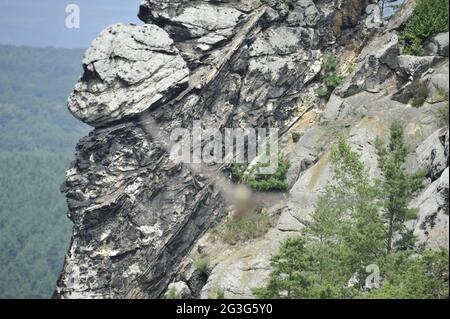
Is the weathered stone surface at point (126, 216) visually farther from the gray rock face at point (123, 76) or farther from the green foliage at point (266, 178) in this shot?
the green foliage at point (266, 178)

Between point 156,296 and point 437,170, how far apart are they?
21.3m

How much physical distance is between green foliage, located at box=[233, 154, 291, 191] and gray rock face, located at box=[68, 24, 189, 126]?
8071 millimetres

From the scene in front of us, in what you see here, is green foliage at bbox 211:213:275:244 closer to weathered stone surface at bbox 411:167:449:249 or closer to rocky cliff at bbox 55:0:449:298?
rocky cliff at bbox 55:0:449:298

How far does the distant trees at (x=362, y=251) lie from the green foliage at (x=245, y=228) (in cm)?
622

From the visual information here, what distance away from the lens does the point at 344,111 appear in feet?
165

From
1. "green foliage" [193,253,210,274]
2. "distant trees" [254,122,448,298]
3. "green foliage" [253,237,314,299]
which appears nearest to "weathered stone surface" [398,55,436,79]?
"distant trees" [254,122,448,298]

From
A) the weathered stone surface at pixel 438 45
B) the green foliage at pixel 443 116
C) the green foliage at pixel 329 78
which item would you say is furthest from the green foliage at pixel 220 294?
the weathered stone surface at pixel 438 45

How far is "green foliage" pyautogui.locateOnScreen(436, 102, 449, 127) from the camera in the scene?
43.1 meters

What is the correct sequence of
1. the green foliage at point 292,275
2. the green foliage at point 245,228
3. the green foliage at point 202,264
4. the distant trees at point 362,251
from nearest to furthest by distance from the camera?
the distant trees at point 362,251 → the green foliage at point 292,275 → the green foliage at point 202,264 → the green foliage at point 245,228

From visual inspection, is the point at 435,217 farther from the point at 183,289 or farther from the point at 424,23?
the point at 424,23

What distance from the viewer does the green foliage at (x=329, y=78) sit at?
53.5 meters
